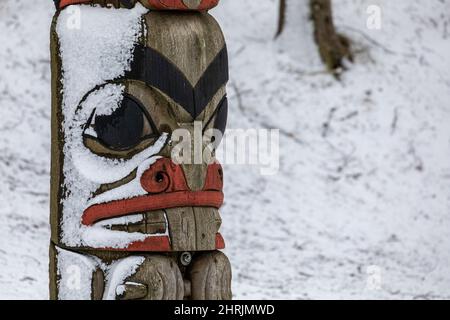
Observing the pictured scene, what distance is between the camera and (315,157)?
1174cm

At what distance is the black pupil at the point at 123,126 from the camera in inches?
206

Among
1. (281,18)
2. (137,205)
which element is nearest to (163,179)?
(137,205)

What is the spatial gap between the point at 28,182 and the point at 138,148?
18.8 ft

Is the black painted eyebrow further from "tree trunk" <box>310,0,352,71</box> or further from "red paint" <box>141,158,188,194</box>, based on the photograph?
"tree trunk" <box>310,0,352,71</box>

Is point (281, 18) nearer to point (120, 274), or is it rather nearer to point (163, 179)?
point (163, 179)

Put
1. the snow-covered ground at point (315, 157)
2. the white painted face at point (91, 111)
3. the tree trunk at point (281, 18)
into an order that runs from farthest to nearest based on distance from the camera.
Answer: the tree trunk at point (281, 18) → the snow-covered ground at point (315, 157) → the white painted face at point (91, 111)

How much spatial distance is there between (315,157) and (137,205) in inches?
265

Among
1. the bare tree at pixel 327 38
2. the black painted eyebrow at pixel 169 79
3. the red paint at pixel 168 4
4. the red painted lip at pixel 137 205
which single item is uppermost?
the bare tree at pixel 327 38

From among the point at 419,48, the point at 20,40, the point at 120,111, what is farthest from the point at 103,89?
the point at 419,48

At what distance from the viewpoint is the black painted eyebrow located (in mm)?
5246

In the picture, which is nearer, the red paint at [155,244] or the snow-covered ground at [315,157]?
the red paint at [155,244]

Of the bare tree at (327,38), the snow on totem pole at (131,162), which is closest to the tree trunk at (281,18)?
the bare tree at (327,38)

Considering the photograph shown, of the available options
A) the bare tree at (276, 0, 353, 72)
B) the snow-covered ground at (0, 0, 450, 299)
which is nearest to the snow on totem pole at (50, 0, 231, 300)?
the snow-covered ground at (0, 0, 450, 299)

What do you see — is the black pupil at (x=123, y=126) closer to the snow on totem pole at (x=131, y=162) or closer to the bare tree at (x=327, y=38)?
the snow on totem pole at (x=131, y=162)
